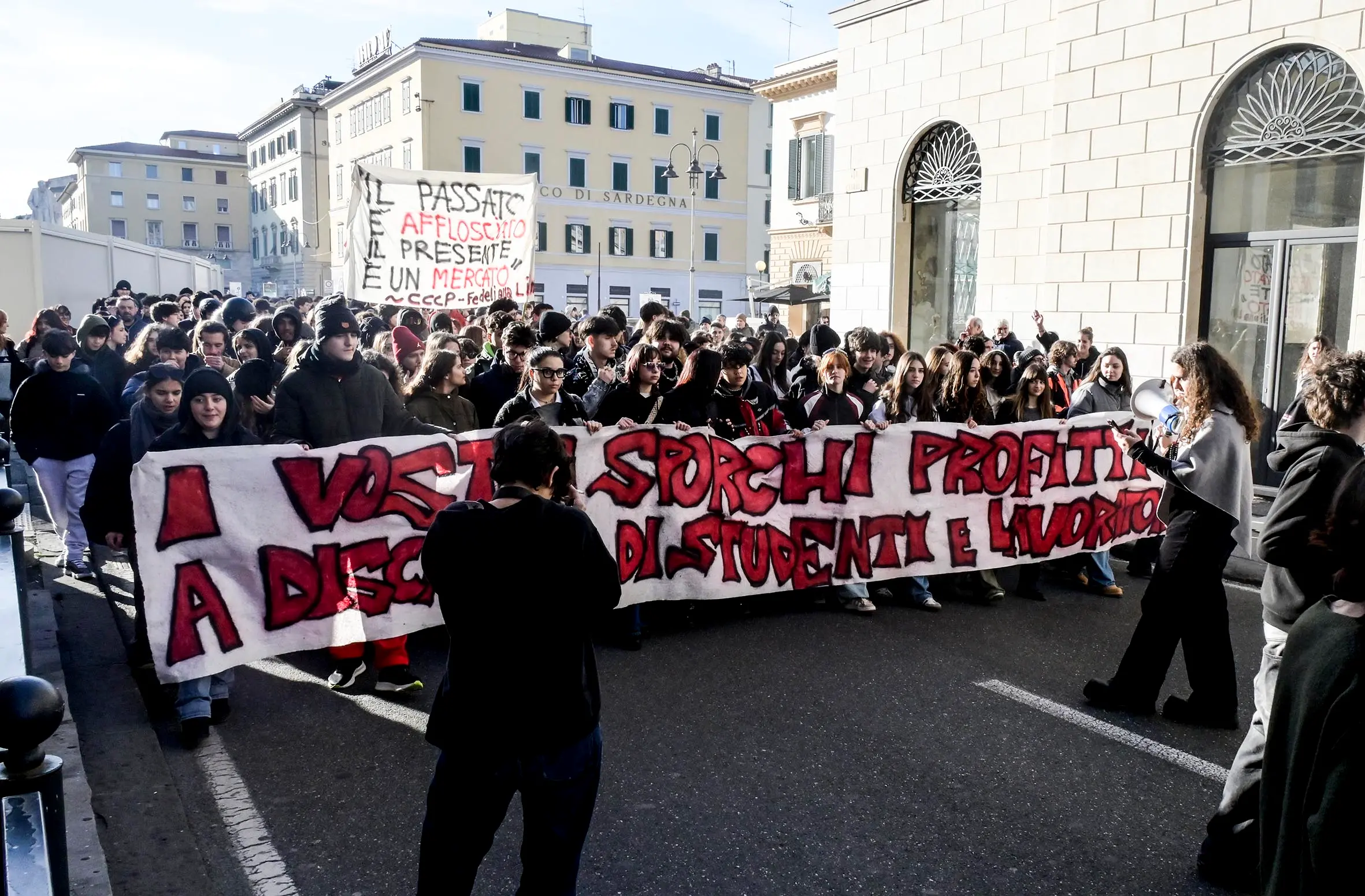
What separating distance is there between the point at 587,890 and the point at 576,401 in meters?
3.47

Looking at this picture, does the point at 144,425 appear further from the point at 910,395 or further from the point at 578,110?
the point at 578,110

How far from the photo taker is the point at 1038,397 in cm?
763

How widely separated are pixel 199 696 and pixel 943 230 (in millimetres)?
11854

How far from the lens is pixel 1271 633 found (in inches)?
147

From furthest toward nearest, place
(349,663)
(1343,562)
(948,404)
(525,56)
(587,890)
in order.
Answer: (525,56)
(948,404)
(349,663)
(587,890)
(1343,562)

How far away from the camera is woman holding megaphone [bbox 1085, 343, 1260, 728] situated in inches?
191

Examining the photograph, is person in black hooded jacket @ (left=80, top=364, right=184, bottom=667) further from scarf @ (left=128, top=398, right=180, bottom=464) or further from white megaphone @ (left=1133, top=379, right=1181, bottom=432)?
white megaphone @ (left=1133, top=379, right=1181, bottom=432)

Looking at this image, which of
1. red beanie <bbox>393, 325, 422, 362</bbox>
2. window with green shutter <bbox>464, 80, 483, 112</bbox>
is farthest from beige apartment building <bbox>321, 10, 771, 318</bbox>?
red beanie <bbox>393, 325, 422, 362</bbox>

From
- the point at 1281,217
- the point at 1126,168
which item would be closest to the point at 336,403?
the point at 1126,168

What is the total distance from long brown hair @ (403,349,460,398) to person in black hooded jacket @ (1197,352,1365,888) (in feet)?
15.0

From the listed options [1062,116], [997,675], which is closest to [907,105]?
[1062,116]

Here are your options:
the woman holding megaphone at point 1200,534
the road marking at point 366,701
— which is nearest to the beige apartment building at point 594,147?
the road marking at point 366,701

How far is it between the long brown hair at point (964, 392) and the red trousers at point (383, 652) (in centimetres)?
395

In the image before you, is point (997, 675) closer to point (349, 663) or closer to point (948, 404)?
point (948, 404)
